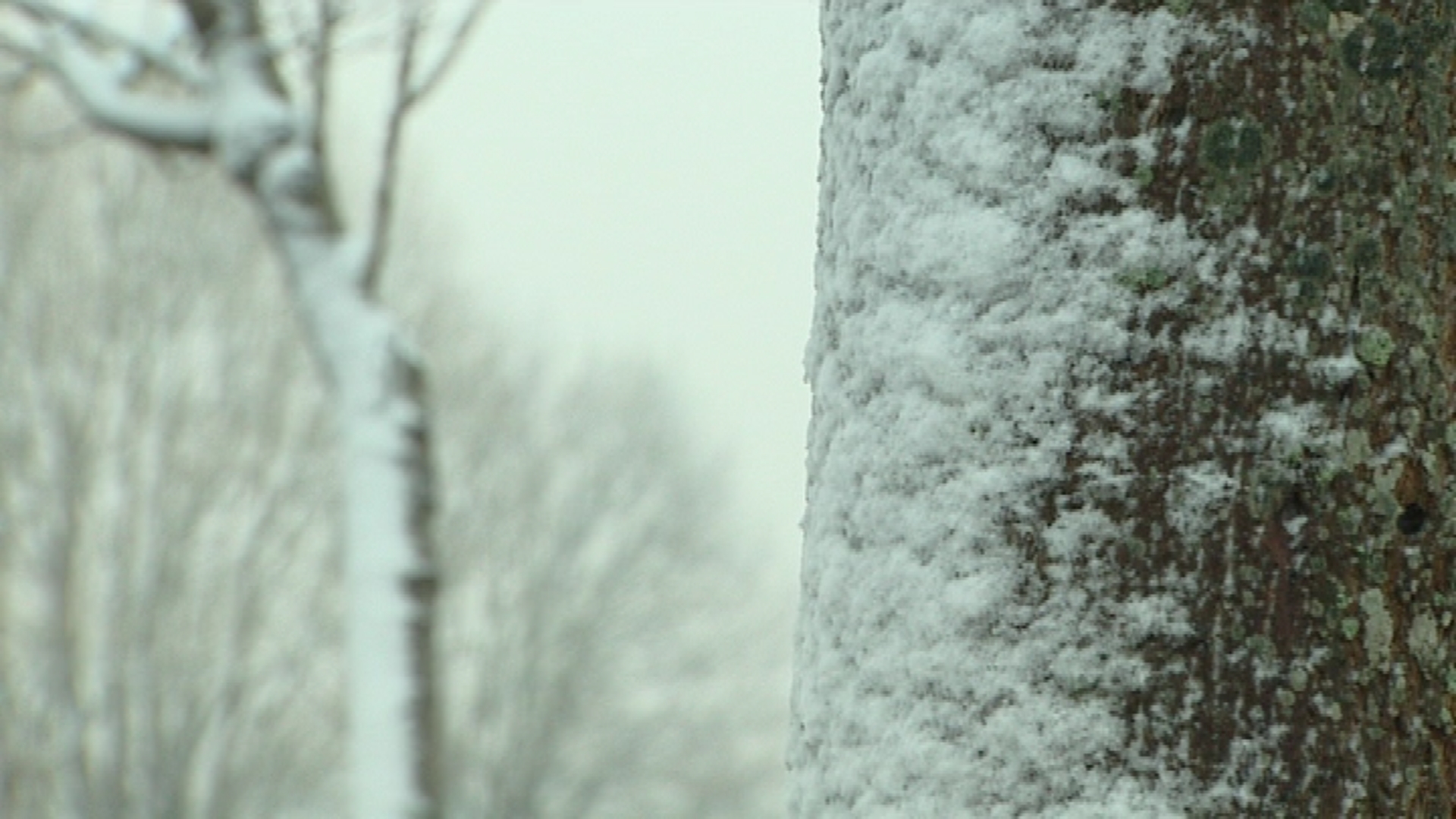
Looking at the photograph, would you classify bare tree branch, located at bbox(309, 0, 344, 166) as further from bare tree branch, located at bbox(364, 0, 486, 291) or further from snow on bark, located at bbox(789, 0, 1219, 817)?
snow on bark, located at bbox(789, 0, 1219, 817)

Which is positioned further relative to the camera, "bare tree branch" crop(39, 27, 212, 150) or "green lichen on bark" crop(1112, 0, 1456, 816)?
"bare tree branch" crop(39, 27, 212, 150)

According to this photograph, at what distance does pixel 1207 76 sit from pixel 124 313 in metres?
15.3

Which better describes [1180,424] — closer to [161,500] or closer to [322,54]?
[322,54]

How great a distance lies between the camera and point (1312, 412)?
0.89m

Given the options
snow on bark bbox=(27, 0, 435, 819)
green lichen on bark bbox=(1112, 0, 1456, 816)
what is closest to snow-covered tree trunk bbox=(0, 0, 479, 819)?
snow on bark bbox=(27, 0, 435, 819)

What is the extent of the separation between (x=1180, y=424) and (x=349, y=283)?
3.97m

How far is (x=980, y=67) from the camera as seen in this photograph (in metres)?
0.97

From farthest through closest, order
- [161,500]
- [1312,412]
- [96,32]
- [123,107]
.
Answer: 1. [161,500]
2. [96,32]
3. [123,107]
4. [1312,412]

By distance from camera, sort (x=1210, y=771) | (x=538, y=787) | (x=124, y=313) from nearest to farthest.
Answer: (x=1210, y=771)
(x=124, y=313)
(x=538, y=787)

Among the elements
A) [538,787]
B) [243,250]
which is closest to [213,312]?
[243,250]

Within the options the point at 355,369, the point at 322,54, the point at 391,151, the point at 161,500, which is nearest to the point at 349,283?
the point at 355,369

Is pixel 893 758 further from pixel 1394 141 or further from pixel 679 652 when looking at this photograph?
pixel 679 652

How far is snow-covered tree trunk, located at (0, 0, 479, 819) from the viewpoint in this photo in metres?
4.28

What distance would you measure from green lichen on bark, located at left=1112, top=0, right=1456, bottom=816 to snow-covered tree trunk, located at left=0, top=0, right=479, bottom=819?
3.58 m
